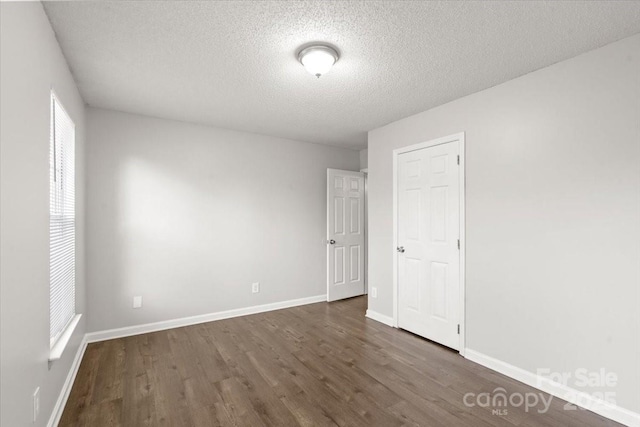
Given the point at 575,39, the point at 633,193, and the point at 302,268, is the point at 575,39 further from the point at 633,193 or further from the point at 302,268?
the point at 302,268

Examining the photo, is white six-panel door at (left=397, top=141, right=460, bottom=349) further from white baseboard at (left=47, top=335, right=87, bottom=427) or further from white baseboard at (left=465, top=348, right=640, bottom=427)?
white baseboard at (left=47, top=335, right=87, bottom=427)

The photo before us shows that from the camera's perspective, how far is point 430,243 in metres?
3.25

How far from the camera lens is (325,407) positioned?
2098 mm

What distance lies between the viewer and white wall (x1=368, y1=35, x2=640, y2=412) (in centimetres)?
197

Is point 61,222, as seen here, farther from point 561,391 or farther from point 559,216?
point 561,391

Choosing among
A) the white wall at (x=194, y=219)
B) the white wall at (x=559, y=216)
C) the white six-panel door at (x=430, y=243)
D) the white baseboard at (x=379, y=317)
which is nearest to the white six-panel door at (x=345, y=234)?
the white wall at (x=194, y=219)

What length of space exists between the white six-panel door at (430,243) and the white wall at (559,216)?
0.16 meters

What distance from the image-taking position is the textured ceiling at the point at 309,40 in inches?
68.2

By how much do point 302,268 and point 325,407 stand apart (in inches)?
103

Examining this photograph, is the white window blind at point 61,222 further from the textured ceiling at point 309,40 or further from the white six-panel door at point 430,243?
the white six-panel door at point 430,243

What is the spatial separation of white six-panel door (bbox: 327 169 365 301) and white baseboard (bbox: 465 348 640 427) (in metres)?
2.27

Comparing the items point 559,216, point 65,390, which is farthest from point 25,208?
point 559,216

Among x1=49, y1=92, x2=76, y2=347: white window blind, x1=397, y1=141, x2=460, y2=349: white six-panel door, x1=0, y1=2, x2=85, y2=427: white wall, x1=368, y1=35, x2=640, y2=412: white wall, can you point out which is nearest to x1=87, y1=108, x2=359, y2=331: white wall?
x1=49, y1=92, x2=76, y2=347: white window blind

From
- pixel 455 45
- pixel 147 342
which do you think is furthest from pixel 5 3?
pixel 147 342
